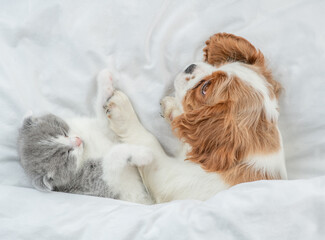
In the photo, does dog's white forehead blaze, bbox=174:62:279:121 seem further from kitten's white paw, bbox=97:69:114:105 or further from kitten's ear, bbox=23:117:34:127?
kitten's ear, bbox=23:117:34:127

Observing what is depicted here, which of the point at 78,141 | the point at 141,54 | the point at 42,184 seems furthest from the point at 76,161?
the point at 141,54

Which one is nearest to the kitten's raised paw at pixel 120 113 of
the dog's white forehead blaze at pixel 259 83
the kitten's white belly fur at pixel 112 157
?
the kitten's white belly fur at pixel 112 157

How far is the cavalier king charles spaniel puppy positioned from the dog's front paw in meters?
0.08

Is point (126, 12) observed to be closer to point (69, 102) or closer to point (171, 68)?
point (171, 68)

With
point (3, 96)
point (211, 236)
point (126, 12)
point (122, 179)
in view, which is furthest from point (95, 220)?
point (126, 12)

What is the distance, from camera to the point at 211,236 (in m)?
1.59

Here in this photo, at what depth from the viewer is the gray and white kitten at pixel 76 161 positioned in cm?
199

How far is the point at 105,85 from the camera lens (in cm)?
232

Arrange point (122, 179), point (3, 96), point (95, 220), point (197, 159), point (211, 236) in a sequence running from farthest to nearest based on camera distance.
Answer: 1. point (3, 96)
2. point (122, 179)
3. point (197, 159)
4. point (95, 220)
5. point (211, 236)

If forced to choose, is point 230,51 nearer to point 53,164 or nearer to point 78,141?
point 78,141

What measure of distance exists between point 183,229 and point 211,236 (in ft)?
0.45

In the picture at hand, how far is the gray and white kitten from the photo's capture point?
1992mm

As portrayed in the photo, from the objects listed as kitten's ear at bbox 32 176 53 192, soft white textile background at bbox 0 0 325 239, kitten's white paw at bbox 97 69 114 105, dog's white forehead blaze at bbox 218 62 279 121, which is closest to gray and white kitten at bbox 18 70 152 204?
kitten's ear at bbox 32 176 53 192

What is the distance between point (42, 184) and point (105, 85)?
31.1 inches
